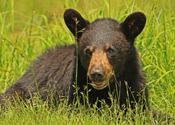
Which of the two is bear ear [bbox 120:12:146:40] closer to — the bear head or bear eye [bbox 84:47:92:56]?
the bear head

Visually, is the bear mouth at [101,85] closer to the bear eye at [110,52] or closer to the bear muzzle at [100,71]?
the bear muzzle at [100,71]

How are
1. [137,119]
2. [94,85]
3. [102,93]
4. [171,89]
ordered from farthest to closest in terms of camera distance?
1. [171,89]
2. [102,93]
3. [94,85]
4. [137,119]

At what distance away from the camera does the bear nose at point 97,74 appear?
546cm

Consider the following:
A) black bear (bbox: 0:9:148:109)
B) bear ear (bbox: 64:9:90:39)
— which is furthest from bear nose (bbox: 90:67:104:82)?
bear ear (bbox: 64:9:90:39)

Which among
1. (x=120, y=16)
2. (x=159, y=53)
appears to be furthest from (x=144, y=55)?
(x=120, y=16)

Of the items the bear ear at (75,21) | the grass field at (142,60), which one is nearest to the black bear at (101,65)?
the bear ear at (75,21)

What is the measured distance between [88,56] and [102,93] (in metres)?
0.53

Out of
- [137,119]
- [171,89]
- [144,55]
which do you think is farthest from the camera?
[144,55]

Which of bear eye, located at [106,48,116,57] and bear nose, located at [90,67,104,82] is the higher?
bear eye, located at [106,48,116,57]

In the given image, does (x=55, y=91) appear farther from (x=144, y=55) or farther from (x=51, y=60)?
(x=144, y=55)

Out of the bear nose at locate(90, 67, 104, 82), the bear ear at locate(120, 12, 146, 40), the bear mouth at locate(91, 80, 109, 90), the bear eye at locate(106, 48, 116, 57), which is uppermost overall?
the bear ear at locate(120, 12, 146, 40)

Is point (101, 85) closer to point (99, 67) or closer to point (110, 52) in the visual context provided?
point (99, 67)

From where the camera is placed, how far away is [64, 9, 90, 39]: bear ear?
6055 millimetres

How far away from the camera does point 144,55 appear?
7.13m
